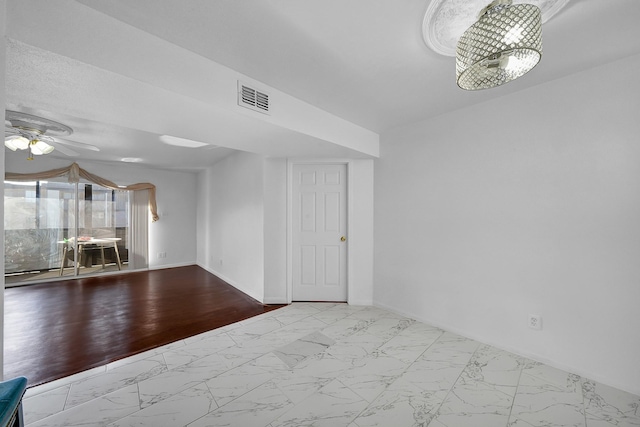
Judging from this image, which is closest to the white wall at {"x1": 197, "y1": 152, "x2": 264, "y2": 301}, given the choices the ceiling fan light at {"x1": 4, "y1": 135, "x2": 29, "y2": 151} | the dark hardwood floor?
the dark hardwood floor

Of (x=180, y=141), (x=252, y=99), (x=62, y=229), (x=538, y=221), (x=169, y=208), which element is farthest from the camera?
(x=169, y=208)

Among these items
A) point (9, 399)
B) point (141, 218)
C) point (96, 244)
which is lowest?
point (96, 244)

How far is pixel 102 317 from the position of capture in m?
3.22

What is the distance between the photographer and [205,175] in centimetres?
622

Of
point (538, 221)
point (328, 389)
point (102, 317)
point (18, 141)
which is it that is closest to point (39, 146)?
point (18, 141)

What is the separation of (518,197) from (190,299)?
4528mm

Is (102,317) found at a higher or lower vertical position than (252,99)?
lower

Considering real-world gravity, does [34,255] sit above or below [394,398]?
above

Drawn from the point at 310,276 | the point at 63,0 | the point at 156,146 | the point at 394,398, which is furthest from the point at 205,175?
the point at 394,398

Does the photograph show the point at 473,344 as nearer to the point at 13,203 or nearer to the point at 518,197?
the point at 518,197

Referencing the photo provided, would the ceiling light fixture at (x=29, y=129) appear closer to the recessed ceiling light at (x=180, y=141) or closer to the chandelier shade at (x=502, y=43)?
the recessed ceiling light at (x=180, y=141)

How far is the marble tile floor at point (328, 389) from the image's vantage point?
5.26 feet

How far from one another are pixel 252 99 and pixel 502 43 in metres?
1.66

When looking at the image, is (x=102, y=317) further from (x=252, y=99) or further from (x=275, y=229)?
(x=252, y=99)
